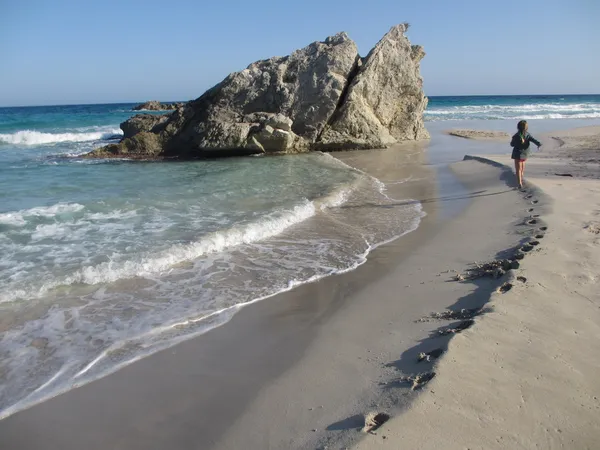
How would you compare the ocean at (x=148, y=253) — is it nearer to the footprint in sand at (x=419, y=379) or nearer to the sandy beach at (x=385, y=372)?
the sandy beach at (x=385, y=372)

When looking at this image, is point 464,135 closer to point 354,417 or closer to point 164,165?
point 164,165

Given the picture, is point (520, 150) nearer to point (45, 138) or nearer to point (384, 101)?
point (384, 101)

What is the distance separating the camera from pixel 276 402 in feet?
10.2

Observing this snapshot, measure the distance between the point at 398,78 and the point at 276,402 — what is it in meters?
18.8

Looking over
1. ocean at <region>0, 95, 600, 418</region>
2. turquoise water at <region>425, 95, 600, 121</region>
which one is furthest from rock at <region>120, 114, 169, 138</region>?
turquoise water at <region>425, 95, 600, 121</region>

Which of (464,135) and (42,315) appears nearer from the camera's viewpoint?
(42,315)

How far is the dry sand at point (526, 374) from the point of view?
98.3 inches

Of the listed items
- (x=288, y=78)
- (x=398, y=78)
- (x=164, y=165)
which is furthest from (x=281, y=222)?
(x=398, y=78)

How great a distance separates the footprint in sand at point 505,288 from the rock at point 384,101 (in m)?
14.2

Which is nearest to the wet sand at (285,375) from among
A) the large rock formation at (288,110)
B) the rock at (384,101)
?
the large rock formation at (288,110)

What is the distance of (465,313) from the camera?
409cm

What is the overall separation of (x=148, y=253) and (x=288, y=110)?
13.2 meters

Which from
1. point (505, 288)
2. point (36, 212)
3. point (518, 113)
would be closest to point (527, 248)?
point (505, 288)

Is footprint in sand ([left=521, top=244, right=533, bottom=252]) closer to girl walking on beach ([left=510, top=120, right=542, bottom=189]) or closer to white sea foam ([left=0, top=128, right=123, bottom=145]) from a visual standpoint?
girl walking on beach ([left=510, top=120, right=542, bottom=189])
